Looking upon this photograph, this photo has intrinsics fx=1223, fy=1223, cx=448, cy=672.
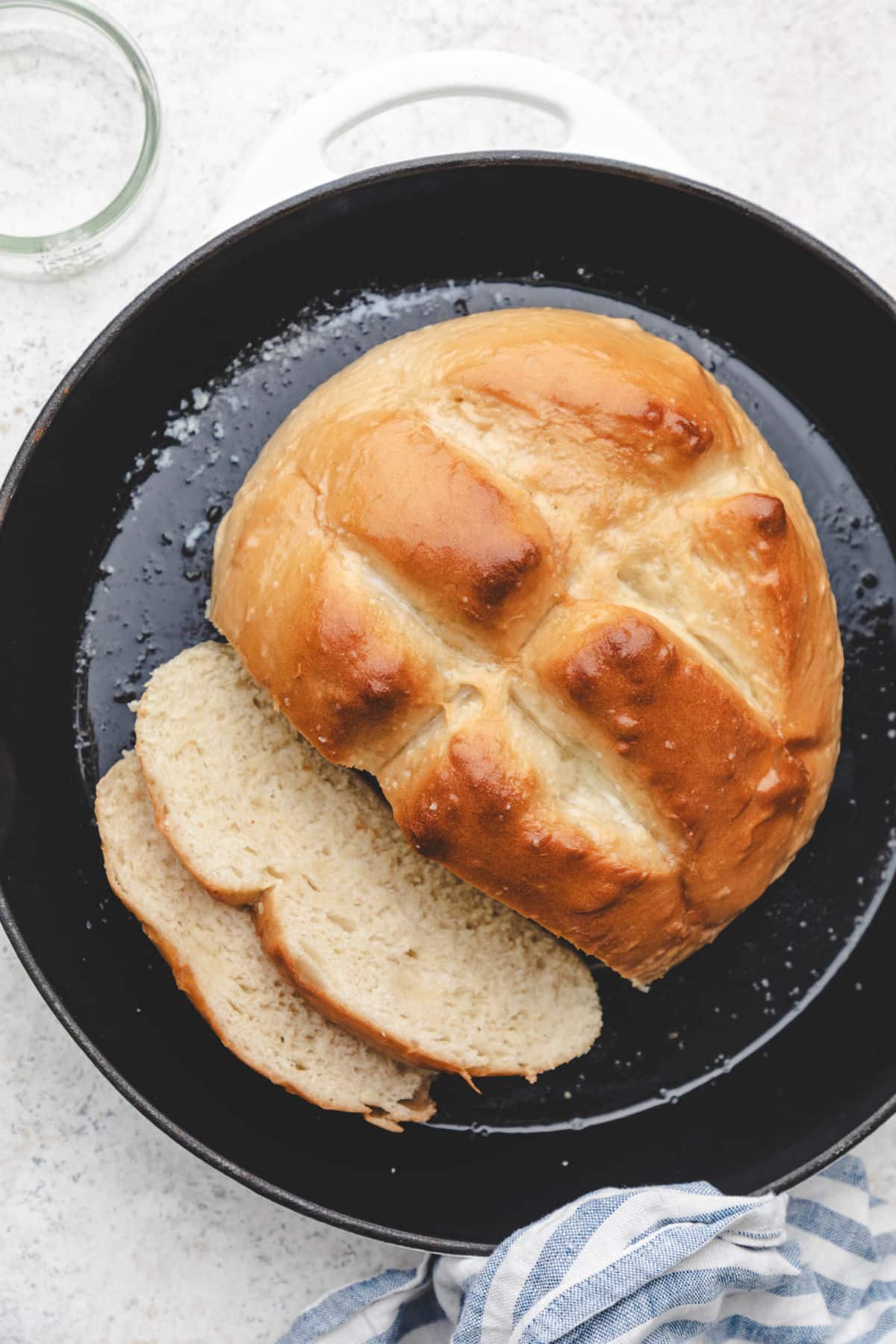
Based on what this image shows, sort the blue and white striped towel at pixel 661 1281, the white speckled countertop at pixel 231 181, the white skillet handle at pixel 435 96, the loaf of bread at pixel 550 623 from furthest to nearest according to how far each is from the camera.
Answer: the white speckled countertop at pixel 231 181 → the white skillet handle at pixel 435 96 → the blue and white striped towel at pixel 661 1281 → the loaf of bread at pixel 550 623

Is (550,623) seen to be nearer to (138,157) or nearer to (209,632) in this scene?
(209,632)

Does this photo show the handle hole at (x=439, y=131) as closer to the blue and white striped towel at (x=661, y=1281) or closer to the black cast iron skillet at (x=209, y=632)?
the black cast iron skillet at (x=209, y=632)

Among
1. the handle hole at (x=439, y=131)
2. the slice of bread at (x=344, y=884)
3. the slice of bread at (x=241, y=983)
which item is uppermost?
the handle hole at (x=439, y=131)

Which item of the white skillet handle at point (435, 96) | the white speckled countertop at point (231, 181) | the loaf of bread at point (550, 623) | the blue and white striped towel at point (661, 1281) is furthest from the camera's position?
the white speckled countertop at point (231, 181)

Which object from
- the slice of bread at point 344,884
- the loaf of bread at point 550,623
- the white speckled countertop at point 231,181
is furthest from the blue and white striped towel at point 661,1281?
the loaf of bread at point 550,623

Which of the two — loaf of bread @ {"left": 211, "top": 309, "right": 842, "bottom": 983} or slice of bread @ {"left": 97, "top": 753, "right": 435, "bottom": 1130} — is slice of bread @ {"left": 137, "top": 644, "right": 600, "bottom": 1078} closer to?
slice of bread @ {"left": 97, "top": 753, "right": 435, "bottom": 1130}

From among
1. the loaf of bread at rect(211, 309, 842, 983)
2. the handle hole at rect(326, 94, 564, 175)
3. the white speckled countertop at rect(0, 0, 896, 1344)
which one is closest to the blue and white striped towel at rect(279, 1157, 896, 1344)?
the white speckled countertop at rect(0, 0, 896, 1344)

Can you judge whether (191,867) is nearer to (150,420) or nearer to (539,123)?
(150,420)
